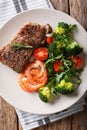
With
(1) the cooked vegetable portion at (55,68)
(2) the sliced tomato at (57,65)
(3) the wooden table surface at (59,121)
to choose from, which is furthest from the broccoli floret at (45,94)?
(3) the wooden table surface at (59,121)

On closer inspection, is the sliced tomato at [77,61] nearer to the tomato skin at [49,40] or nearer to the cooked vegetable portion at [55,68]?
the cooked vegetable portion at [55,68]

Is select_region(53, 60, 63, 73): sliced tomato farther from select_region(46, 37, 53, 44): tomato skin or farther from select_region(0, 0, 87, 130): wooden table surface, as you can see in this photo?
select_region(0, 0, 87, 130): wooden table surface

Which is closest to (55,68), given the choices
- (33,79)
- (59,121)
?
(33,79)

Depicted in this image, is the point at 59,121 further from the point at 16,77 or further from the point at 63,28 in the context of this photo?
the point at 63,28

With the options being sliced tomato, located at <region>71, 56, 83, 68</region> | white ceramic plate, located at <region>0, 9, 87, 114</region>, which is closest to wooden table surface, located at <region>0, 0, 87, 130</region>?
white ceramic plate, located at <region>0, 9, 87, 114</region>

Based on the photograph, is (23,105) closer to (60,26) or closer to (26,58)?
(26,58)
